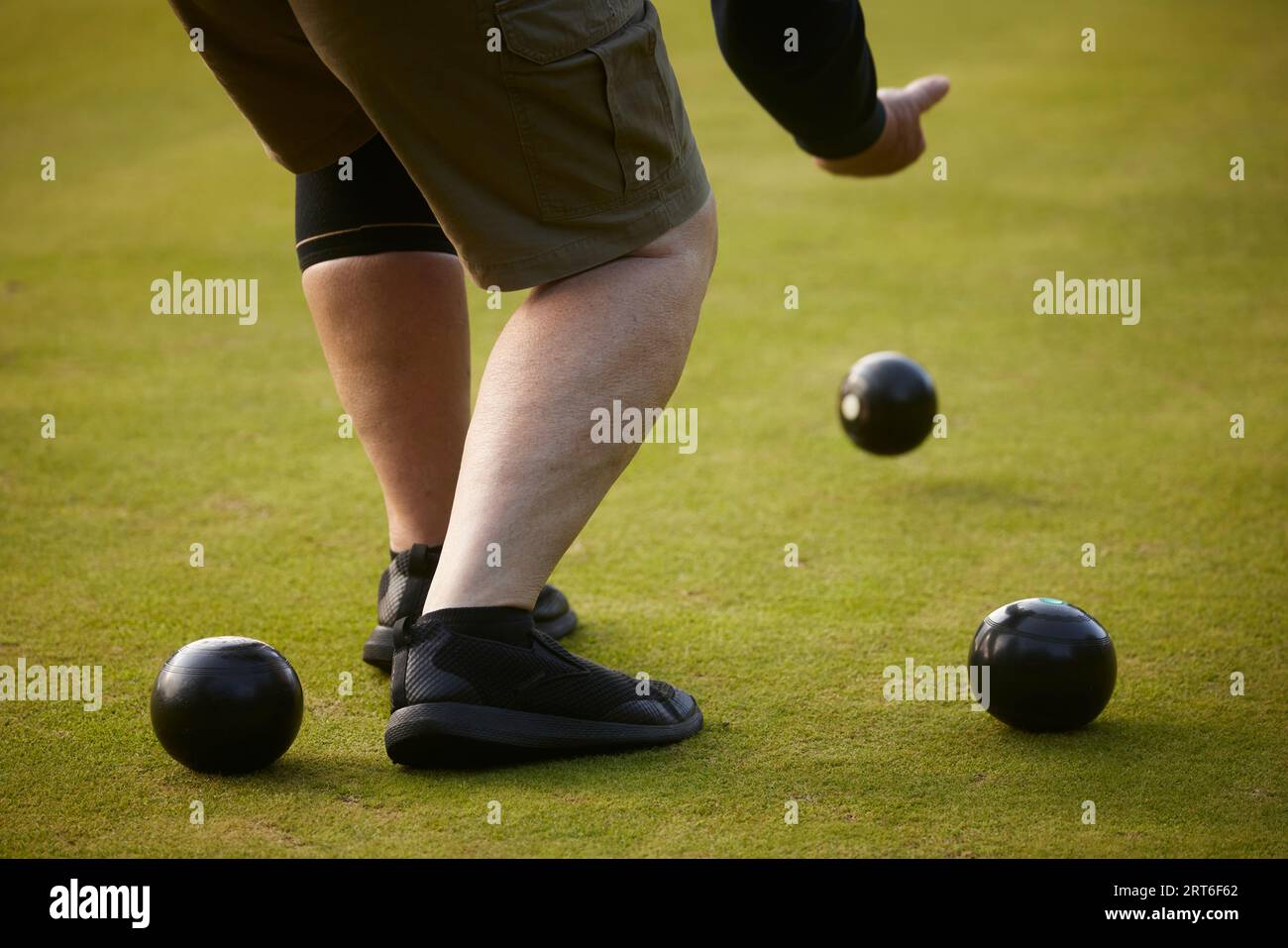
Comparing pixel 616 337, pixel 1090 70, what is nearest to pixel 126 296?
pixel 616 337

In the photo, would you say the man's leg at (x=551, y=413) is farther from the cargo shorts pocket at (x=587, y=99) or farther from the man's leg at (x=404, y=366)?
the man's leg at (x=404, y=366)

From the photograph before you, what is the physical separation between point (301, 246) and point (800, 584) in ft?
4.26

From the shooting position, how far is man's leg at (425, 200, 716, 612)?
2172 millimetres

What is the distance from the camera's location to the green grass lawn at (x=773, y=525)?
7.02 ft

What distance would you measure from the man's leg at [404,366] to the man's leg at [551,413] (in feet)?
1.37

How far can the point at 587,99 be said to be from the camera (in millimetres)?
2045

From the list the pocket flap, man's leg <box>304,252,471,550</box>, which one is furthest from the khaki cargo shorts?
man's leg <box>304,252,471,550</box>

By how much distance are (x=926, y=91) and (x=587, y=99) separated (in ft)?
3.41

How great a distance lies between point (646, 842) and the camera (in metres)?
2.00
